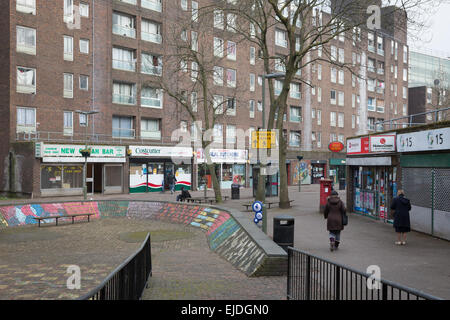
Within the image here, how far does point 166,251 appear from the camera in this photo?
12.3 m

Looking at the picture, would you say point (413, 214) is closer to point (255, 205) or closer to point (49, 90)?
point (255, 205)

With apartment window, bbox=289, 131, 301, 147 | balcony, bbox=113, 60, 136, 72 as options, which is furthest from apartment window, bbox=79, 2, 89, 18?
apartment window, bbox=289, 131, 301, 147

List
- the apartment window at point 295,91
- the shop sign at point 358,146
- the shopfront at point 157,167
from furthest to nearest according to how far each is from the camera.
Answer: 1. the apartment window at point 295,91
2. the shopfront at point 157,167
3. the shop sign at point 358,146

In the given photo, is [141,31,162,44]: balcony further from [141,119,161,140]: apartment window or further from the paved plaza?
the paved plaza

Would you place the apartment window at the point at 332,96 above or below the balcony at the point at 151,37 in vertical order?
below

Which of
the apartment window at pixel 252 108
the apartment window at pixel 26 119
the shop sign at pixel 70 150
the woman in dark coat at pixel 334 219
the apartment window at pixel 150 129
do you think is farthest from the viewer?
the apartment window at pixel 252 108

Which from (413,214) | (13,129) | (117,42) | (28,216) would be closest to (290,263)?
(413,214)

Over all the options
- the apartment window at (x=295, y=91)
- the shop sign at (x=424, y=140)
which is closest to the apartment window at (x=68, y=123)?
the shop sign at (x=424, y=140)

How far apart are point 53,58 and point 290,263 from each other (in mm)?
30469

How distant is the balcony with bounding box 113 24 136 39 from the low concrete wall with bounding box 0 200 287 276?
67.4ft

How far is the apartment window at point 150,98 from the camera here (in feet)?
123

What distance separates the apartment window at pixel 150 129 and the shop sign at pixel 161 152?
6.23 feet

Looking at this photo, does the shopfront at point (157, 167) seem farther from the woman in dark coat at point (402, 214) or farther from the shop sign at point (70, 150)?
the woman in dark coat at point (402, 214)

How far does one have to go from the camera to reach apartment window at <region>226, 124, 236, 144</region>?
44750 mm
